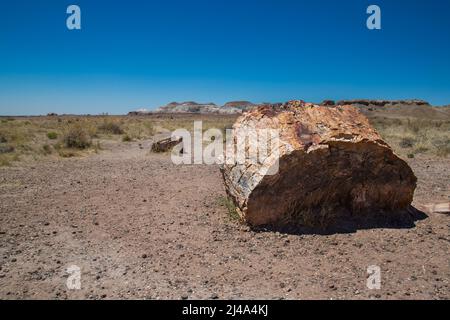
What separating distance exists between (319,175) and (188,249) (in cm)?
217

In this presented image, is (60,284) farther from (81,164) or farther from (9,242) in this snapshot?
(81,164)

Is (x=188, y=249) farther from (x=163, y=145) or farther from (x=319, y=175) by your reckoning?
(x=163, y=145)

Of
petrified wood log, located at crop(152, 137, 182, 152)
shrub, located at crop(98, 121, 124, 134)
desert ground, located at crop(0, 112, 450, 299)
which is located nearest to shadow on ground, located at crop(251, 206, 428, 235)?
desert ground, located at crop(0, 112, 450, 299)

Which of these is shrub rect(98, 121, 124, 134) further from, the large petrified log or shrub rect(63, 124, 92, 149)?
the large petrified log

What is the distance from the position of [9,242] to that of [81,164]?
21.5 ft

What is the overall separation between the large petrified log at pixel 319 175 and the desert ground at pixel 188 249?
36 centimetres

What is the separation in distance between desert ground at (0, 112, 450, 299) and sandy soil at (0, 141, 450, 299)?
0.01m

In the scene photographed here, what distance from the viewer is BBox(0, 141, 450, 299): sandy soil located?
4.02 metres

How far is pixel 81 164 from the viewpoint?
37.9 ft

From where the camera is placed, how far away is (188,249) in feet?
16.5

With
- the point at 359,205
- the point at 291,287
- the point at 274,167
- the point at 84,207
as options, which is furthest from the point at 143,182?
the point at 291,287

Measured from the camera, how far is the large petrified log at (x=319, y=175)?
214 inches
